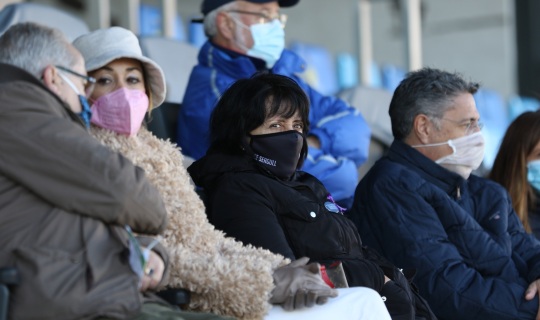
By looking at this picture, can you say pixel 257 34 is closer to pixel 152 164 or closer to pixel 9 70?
pixel 152 164

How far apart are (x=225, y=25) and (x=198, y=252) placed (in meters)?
2.14

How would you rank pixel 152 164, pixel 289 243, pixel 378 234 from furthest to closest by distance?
pixel 378 234, pixel 289 243, pixel 152 164

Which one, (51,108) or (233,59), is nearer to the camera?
(51,108)

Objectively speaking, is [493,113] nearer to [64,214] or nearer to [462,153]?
[462,153]

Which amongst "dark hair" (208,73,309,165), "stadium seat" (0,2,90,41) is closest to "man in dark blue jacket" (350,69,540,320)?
"dark hair" (208,73,309,165)

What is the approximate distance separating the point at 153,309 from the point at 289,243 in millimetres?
877

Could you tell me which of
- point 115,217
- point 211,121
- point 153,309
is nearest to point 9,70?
point 115,217

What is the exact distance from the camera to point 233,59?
485 cm

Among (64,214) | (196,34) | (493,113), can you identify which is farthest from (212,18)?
(493,113)

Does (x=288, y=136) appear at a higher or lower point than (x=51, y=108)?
lower

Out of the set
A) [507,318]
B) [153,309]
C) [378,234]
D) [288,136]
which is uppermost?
[288,136]

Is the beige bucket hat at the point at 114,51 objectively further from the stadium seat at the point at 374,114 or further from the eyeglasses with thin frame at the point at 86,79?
the stadium seat at the point at 374,114

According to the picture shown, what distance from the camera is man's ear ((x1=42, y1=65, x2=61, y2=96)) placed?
2848 mm

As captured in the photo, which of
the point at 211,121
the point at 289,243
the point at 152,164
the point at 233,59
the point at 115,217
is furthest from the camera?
the point at 233,59
